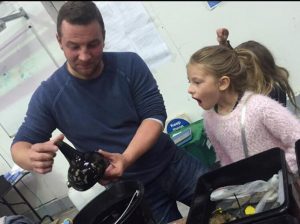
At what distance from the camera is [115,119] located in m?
1.32

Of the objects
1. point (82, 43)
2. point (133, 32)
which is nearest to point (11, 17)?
point (133, 32)

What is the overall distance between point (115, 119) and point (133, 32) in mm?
1513

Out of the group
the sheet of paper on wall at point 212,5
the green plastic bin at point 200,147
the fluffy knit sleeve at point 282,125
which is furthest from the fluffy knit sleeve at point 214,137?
the sheet of paper on wall at point 212,5

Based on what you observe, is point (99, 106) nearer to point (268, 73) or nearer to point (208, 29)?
point (268, 73)

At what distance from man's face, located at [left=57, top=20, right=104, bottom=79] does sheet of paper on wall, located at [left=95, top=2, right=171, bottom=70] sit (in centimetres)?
153

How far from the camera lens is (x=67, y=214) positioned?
3.43 metres

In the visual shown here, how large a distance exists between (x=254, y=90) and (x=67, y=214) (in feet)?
8.37

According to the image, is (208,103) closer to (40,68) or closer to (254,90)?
(254,90)

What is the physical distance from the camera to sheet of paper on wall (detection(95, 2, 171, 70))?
8.66 ft

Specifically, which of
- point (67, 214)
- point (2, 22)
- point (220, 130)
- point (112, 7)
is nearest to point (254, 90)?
point (220, 130)

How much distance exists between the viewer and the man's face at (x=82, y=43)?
1080 millimetres

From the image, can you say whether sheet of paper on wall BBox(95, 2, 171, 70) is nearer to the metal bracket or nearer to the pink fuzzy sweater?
the metal bracket

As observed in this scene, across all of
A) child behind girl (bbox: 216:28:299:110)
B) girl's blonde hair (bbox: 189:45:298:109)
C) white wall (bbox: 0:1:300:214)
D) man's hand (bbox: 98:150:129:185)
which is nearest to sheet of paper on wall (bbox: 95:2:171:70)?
white wall (bbox: 0:1:300:214)

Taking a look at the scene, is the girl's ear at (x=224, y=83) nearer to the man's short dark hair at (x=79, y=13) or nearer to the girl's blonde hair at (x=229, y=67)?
the girl's blonde hair at (x=229, y=67)
